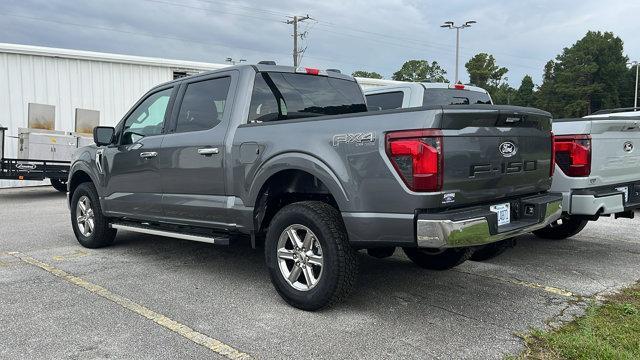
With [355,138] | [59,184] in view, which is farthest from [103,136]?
[59,184]

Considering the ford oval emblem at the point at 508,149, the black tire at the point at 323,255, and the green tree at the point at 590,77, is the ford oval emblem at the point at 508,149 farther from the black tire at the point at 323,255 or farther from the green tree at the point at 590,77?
the green tree at the point at 590,77

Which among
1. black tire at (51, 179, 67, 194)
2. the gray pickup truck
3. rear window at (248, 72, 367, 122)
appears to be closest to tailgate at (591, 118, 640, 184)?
the gray pickup truck

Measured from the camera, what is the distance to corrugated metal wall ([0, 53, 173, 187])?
13281 mm

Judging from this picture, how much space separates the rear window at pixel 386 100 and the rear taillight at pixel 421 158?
386 cm

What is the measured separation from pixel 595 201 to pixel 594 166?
346mm

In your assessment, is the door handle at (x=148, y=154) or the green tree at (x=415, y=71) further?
the green tree at (x=415, y=71)

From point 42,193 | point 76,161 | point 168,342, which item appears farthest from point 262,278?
point 42,193

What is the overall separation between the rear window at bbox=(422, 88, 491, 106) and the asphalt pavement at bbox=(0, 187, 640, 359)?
213 centimetres

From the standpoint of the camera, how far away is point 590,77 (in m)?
66.1

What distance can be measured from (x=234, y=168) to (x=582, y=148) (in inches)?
128

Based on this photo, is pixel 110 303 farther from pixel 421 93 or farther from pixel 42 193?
pixel 42 193

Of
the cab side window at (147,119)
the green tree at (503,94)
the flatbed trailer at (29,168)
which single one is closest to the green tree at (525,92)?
the green tree at (503,94)

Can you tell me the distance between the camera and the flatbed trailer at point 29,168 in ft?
37.3

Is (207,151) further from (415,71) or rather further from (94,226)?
(415,71)
